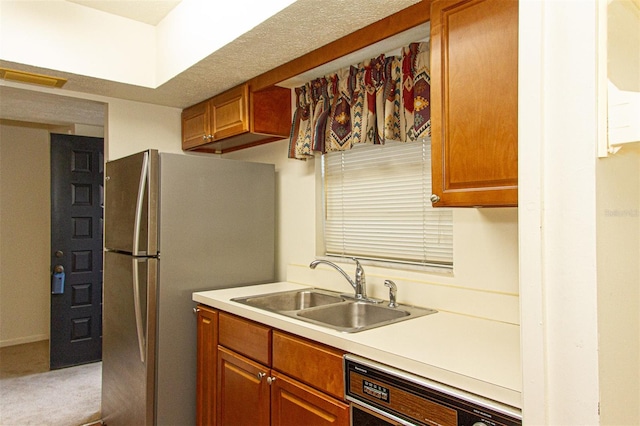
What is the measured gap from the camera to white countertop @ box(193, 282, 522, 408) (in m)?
1.13

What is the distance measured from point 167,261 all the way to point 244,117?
94 cm

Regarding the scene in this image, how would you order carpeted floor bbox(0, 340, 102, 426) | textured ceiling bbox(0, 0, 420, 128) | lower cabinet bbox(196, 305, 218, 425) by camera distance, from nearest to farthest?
textured ceiling bbox(0, 0, 420, 128) → lower cabinet bbox(196, 305, 218, 425) → carpeted floor bbox(0, 340, 102, 426)

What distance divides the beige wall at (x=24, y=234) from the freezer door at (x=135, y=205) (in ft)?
8.29

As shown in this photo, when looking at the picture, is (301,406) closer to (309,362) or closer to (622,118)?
(309,362)

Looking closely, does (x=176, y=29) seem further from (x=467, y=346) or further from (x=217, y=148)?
(x=467, y=346)

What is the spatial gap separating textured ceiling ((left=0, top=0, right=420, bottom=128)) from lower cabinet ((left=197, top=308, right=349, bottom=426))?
129 cm

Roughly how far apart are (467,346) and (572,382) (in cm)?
78

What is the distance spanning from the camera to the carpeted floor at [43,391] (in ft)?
9.52

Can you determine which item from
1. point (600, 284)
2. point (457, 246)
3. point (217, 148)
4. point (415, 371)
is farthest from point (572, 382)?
point (217, 148)

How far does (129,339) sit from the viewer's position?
95.3 inches

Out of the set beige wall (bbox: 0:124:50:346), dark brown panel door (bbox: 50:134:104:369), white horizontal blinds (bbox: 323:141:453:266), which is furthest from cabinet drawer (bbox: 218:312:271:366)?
beige wall (bbox: 0:124:50:346)

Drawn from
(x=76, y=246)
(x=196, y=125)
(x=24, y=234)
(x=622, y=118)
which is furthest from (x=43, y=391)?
(x=622, y=118)

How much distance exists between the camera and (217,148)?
327 cm

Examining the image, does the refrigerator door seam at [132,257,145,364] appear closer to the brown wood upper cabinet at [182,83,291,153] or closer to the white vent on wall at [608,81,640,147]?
the brown wood upper cabinet at [182,83,291,153]
